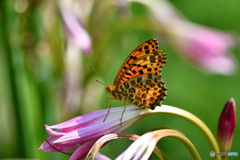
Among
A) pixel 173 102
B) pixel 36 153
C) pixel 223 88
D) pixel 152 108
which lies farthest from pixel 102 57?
pixel 223 88

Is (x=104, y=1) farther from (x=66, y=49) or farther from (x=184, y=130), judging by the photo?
(x=184, y=130)

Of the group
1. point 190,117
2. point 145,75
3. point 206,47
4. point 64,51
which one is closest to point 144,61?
point 145,75

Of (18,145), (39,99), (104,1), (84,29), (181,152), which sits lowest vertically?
(181,152)

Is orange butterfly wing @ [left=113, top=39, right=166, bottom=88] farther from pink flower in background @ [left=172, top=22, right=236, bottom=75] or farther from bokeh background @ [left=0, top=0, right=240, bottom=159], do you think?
pink flower in background @ [left=172, top=22, right=236, bottom=75]

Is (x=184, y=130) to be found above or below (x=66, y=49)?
below

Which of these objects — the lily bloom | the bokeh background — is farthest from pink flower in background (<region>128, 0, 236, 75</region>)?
the lily bloom

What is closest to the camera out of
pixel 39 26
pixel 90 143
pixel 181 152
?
pixel 90 143

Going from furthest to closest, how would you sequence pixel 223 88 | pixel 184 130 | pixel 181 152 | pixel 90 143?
1. pixel 223 88
2. pixel 184 130
3. pixel 181 152
4. pixel 90 143
